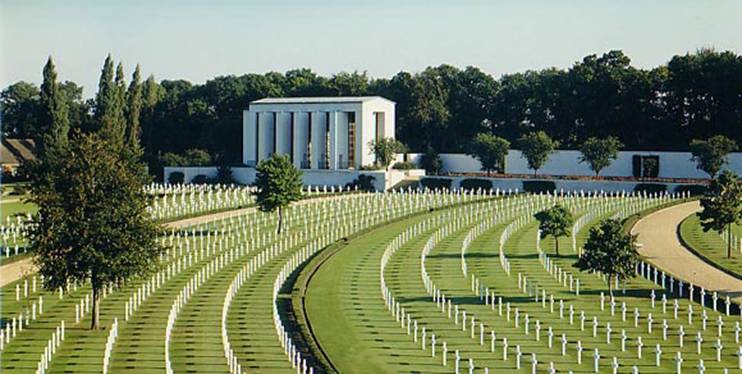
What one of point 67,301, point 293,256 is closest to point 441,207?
point 293,256

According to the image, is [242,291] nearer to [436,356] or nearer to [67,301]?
[67,301]

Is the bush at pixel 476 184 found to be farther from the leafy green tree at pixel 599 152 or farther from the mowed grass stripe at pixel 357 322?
the mowed grass stripe at pixel 357 322

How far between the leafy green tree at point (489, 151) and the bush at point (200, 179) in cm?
2514

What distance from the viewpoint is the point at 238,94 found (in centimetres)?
13262

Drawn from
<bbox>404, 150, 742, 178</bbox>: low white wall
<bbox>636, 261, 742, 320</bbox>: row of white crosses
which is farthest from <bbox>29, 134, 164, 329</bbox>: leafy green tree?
<bbox>404, 150, 742, 178</bbox>: low white wall

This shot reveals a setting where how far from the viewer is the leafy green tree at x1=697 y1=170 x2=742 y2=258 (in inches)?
2190

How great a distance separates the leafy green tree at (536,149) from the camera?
10769 centimetres

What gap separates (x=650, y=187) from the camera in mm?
96750

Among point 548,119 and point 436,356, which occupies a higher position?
point 548,119

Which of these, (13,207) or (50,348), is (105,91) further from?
(50,348)

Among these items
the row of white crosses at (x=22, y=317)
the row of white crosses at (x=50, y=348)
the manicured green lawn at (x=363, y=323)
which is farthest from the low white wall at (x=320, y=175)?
the row of white crosses at (x=50, y=348)

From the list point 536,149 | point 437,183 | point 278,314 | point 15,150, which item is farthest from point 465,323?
point 15,150

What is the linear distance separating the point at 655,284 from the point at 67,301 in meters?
21.6

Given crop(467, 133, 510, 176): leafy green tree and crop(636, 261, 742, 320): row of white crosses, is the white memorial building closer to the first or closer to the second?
crop(467, 133, 510, 176): leafy green tree
